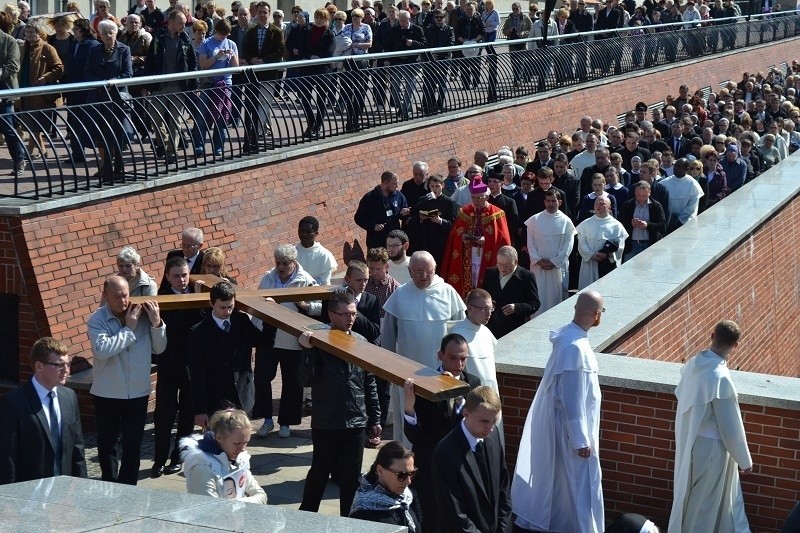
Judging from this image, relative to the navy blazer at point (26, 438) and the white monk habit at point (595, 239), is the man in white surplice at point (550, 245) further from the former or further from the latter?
the navy blazer at point (26, 438)

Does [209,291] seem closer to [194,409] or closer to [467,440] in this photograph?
[194,409]

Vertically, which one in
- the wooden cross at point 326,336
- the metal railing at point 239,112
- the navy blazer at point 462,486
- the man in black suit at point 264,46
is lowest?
the navy blazer at point 462,486

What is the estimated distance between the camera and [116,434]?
27.8 ft

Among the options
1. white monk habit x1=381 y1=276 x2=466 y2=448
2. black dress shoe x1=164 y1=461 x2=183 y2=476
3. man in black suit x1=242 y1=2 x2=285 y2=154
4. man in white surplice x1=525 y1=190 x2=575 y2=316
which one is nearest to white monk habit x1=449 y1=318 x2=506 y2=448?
white monk habit x1=381 y1=276 x2=466 y2=448

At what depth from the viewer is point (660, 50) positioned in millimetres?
30859

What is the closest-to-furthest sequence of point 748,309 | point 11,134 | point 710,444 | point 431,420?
point 431,420 → point 710,444 → point 11,134 → point 748,309

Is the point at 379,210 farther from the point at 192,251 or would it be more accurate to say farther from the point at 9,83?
the point at 9,83

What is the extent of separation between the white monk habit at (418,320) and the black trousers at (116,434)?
Answer: 1833mm

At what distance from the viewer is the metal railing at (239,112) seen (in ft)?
36.6

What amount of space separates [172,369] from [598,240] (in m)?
5.33

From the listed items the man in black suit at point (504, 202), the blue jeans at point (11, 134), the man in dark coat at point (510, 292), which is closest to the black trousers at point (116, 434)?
the blue jeans at point (11, 134)

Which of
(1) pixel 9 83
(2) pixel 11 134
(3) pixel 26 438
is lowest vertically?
(3) pixel 26 438

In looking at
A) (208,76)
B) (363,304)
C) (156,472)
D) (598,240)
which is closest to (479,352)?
(363,304)

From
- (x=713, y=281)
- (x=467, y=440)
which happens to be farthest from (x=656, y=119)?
(x=467, y=440)
